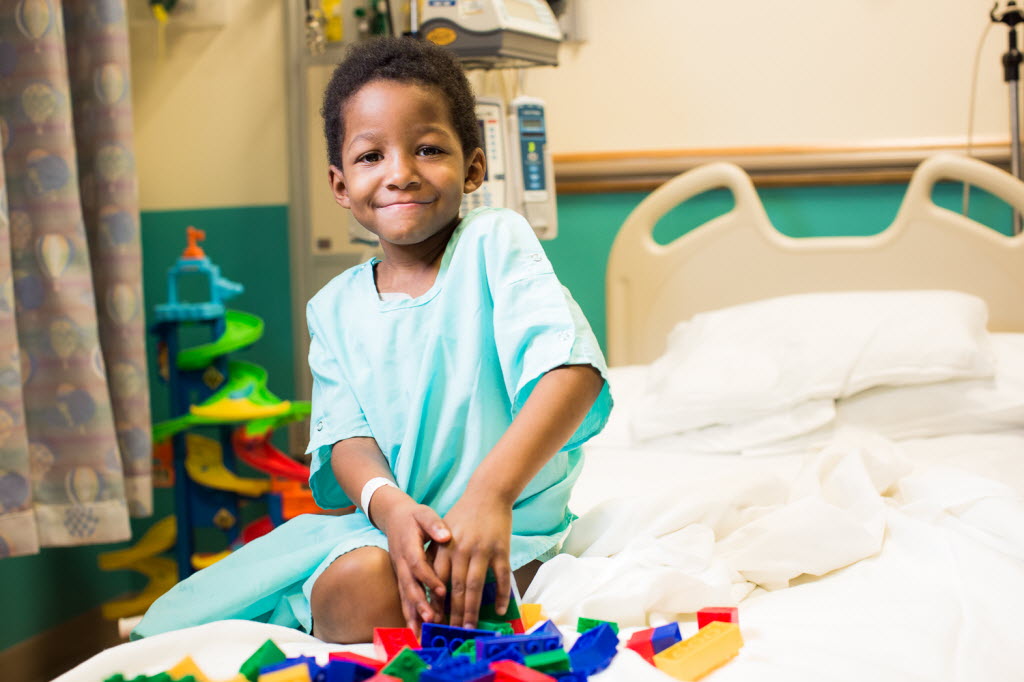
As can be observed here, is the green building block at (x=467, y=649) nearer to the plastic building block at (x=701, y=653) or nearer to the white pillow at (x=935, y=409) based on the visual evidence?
the plastic building block at (x=701, y=653)

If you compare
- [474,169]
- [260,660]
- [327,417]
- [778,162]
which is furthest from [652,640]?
[778,162]

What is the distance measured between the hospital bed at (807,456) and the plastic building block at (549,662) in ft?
0.15

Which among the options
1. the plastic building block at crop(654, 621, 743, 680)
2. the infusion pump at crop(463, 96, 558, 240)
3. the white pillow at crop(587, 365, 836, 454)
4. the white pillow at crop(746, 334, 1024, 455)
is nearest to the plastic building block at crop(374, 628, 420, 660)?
the plastic building block at crop(654, 621, 743, 680)

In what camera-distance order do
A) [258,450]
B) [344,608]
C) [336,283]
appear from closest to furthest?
[344,608] < [336,283] < [258,450]

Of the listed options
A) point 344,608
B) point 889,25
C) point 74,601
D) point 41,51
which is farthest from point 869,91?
point 74,601

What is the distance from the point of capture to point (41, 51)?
5.54 feet

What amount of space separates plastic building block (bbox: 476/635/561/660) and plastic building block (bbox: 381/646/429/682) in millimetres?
49

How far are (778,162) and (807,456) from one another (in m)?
1.15

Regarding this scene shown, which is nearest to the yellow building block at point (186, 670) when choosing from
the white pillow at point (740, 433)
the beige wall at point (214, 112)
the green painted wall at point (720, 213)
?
the white pillow at point (740, 433)

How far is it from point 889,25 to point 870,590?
1.96m

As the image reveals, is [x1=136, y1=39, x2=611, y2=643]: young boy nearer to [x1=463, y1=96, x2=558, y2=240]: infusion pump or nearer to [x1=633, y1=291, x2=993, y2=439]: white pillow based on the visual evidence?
[x1=633, y1=291, x2=993, y2=439]: white pillow

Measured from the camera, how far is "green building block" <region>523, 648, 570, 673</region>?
719 millimetres

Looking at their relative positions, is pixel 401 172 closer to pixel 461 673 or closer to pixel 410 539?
pixel 410 539

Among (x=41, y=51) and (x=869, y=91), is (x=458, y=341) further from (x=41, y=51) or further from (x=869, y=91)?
(x=869, y=91)
